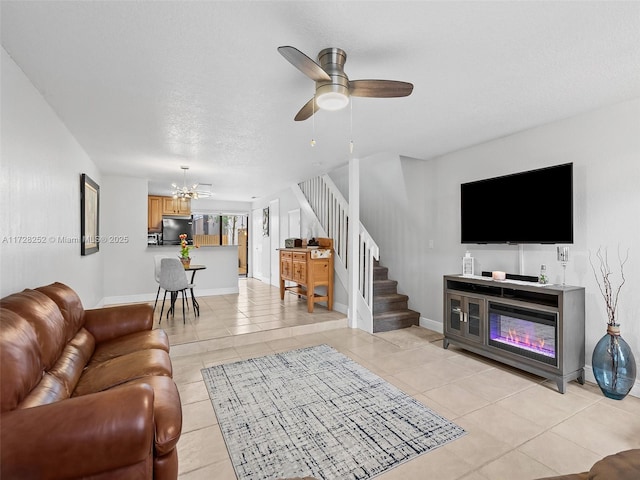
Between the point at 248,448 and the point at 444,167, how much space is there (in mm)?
3805

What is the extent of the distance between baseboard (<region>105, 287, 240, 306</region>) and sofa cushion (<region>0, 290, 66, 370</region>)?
4.17 metres

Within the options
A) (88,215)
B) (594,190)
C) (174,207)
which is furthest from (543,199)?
(174,207)

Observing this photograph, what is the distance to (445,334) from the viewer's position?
12.3 ft

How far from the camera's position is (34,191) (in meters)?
2.28

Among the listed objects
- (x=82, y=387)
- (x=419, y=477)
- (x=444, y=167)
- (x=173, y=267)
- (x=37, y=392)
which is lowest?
(x=419, y=477)

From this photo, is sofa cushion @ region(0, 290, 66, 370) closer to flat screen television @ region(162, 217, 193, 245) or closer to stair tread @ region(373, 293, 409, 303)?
stair tread @ region(373, 293, 409, 303)

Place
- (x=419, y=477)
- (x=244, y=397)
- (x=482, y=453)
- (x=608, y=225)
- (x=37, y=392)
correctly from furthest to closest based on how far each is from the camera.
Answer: (x=608, y=225), (x=244, y=397), (x=482, y=453), (x=419, y=477), (x=37, y=392)

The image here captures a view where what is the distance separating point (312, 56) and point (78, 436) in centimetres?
216

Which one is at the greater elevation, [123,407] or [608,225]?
[608,225]

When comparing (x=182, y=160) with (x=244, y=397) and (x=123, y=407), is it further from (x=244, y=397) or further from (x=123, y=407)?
(x=123, y=407)

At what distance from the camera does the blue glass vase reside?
2510mm

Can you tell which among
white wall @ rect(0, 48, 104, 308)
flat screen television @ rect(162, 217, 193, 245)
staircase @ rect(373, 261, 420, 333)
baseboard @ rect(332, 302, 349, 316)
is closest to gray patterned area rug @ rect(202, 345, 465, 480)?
staircase @ rect(373, 261, 420, 333)

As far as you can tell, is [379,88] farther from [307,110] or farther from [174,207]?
[174,207]

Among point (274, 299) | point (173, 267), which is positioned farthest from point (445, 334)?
point (173, 267)
